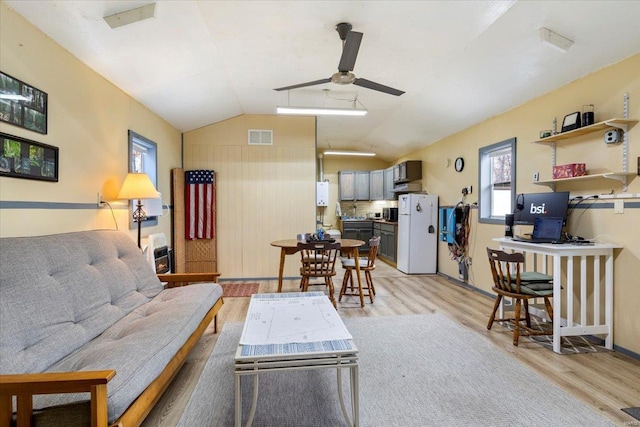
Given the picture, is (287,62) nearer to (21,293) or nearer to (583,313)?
(21,293)

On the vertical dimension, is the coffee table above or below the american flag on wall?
below

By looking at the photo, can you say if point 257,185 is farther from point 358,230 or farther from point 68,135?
point 358,230

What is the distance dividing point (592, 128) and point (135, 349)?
3.81 meters

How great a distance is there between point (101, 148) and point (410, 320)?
11.5 ft

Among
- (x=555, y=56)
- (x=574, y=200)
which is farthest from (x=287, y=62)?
(x=574, y=200)

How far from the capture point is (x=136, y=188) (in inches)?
118

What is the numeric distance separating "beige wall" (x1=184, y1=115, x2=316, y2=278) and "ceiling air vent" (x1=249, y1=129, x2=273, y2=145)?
7cm

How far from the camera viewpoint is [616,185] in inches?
105

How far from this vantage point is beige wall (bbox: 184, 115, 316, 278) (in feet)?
17.0

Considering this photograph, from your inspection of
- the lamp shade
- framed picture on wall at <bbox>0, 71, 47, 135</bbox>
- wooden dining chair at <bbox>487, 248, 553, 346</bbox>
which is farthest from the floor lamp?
wooden dining chair at <bbox>487, 248, 553, 346</bbox>

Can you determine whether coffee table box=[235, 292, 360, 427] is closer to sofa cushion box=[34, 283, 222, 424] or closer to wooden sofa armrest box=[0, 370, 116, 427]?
sofa cushion box=[34, 283, 222, 424]

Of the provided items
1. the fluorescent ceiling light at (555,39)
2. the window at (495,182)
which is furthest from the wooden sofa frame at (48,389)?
the window at (495,182)

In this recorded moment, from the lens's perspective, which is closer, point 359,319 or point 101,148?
point 101,148

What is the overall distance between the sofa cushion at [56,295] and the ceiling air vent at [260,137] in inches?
122
